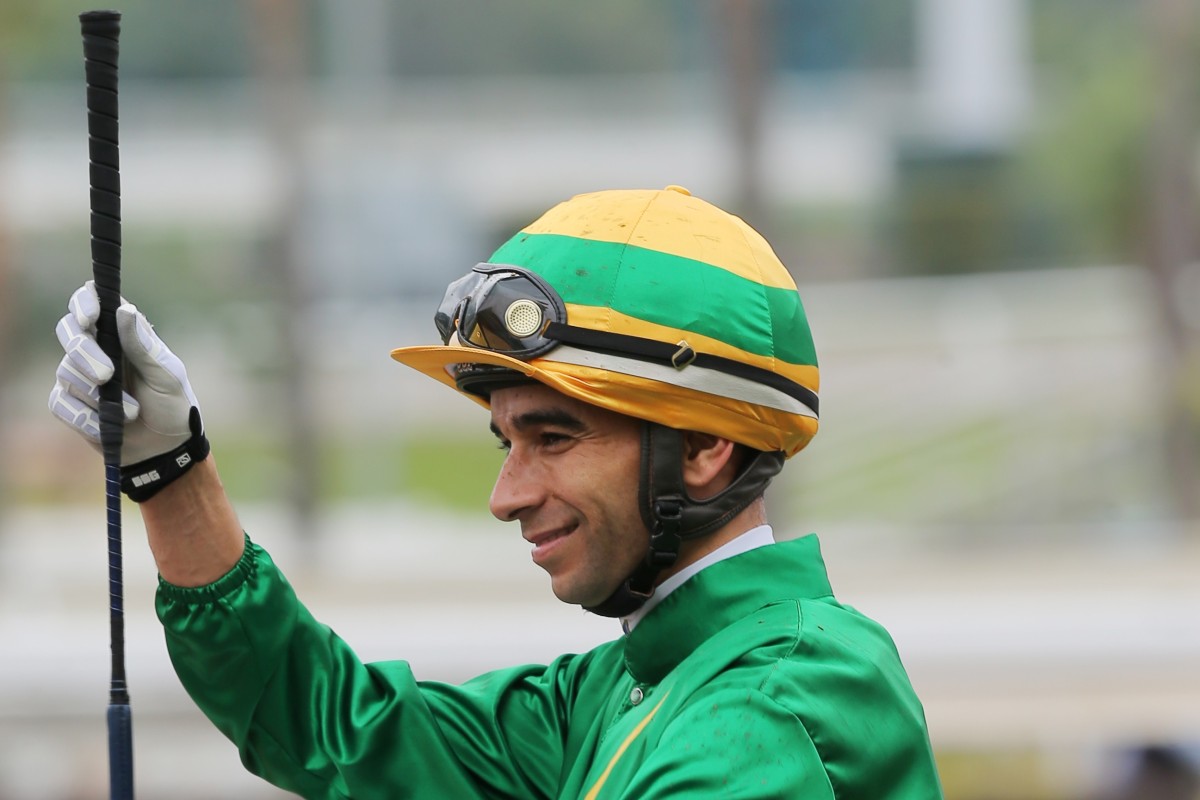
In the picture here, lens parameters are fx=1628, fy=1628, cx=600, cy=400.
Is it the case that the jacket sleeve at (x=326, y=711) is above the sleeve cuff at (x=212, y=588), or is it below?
below

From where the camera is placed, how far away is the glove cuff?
266 centimetres

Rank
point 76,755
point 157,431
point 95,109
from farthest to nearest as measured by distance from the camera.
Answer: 1. point 76,755
2. point 157,431
3. point 95,109

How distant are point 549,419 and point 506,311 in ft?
0.58

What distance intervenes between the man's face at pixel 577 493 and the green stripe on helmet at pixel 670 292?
17 cm

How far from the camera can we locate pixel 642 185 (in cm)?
1593

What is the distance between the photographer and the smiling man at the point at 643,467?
2248mm

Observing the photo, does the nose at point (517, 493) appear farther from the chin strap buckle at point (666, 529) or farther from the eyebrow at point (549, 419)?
the chin strap buckle at point (666, 529)

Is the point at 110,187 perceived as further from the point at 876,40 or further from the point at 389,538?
the point at 876,40

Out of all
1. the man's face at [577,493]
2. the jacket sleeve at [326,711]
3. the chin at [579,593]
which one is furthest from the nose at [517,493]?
the jacket sleeve at [326,711]

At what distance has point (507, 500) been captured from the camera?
2.44 metres

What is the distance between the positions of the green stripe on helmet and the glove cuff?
2.12ft

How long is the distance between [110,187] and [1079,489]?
1276 centimetres

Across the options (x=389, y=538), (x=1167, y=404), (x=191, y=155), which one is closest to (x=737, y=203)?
(x=1167, y=404)

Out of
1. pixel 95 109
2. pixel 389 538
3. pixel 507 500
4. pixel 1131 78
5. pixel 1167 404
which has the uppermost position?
pixel 1131 78
